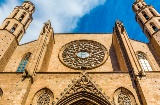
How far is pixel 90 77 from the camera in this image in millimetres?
12000

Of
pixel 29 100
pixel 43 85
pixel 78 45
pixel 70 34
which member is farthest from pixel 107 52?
pixel 29 100

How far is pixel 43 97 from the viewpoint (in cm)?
1119

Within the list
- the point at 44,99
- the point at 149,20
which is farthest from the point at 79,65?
the point at 149,20

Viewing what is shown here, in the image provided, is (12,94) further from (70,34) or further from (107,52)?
(70,34)

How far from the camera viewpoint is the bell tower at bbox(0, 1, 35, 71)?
50.2ft

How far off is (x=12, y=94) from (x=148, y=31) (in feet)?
41.5

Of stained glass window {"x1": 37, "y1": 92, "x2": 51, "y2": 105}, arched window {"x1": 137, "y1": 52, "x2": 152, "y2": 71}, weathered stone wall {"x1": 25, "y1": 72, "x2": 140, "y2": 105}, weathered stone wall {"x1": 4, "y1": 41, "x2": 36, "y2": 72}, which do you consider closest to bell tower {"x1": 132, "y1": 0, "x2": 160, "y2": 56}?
arched window {"x1": 137, "y1": 52, "x2": 152, "y2": 71}

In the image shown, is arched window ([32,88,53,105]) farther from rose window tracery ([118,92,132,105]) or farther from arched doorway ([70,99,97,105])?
rose window tracery ([118,92,132,105])

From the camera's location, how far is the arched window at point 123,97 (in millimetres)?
10820

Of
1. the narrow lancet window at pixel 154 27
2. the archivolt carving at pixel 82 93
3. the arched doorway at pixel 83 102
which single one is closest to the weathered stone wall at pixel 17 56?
the archivolt carving at pixel 82 93

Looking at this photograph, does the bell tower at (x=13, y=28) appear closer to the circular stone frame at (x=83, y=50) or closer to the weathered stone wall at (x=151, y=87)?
the circular stone frame at (x=83, y=50)

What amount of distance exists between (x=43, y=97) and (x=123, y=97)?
169 inches

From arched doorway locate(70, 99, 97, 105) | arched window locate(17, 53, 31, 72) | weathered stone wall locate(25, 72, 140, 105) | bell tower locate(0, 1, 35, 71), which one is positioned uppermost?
bell tower locate(0, 1, 35, 71)

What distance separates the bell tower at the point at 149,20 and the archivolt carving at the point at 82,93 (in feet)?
23.5
